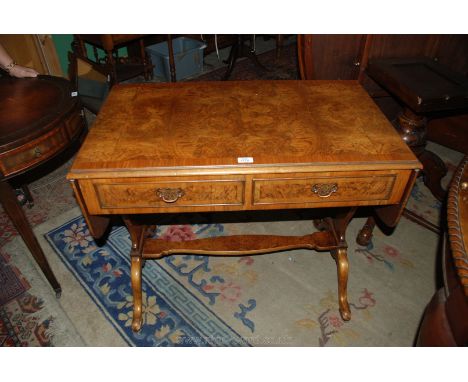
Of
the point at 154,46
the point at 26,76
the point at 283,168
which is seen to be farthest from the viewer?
the point at 154,46

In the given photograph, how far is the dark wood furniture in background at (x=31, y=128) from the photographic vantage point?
1.54 meters

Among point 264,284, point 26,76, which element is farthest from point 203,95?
point 264,284

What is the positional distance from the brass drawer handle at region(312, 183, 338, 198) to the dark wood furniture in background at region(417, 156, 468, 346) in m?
0.48

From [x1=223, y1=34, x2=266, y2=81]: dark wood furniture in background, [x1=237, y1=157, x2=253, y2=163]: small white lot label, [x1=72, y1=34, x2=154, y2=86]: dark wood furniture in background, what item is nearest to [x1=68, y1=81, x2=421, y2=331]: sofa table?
[x1=237, y1=157, x2=253, y2=163]: small white lot label

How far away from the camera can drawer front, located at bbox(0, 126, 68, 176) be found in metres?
1.52

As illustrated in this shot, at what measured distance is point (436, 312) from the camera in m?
0.94

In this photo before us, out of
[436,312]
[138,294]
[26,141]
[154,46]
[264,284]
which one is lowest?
[264,284]

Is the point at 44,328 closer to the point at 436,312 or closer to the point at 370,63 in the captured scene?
the point at 436,312

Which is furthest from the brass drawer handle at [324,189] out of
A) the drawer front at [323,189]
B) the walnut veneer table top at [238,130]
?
the walnut veneer table top at [238,130]

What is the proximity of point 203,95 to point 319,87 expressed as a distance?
26.4 inches

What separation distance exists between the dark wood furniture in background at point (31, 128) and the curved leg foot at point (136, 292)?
0.53 metres

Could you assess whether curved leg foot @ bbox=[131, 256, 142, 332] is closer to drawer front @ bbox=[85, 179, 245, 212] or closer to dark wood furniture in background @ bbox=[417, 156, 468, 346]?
drawer front @ bbox=[85, 179, 245, 212]

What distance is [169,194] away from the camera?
1464mm

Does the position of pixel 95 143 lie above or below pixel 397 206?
above
